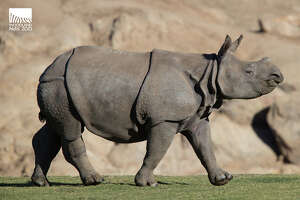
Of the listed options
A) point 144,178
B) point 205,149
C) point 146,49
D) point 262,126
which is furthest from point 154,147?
point 146,49

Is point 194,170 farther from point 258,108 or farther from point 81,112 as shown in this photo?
point 81,112

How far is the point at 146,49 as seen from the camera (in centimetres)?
2450

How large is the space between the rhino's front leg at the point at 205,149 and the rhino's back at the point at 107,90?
0.85 meters

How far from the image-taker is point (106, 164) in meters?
21.0

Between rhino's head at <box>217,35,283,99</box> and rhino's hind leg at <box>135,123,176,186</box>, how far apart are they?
2.99ft

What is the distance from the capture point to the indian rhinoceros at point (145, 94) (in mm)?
9789

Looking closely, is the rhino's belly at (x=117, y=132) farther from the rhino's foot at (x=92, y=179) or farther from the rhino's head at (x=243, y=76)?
the rhino's head at (x=243, y=76)

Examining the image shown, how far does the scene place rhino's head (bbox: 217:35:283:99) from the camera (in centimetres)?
1010

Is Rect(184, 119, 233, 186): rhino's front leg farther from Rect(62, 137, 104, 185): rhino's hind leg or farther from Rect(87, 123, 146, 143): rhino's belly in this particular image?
Rect(62, 137, 104, 185): rhino's hind leg

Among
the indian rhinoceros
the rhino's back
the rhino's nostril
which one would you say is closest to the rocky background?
the indian rhinoceros

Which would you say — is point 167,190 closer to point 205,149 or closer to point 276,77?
point 205,149

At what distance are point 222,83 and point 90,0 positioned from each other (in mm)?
17809

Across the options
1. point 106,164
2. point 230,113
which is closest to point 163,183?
point 106,164

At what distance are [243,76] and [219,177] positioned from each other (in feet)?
4.44
